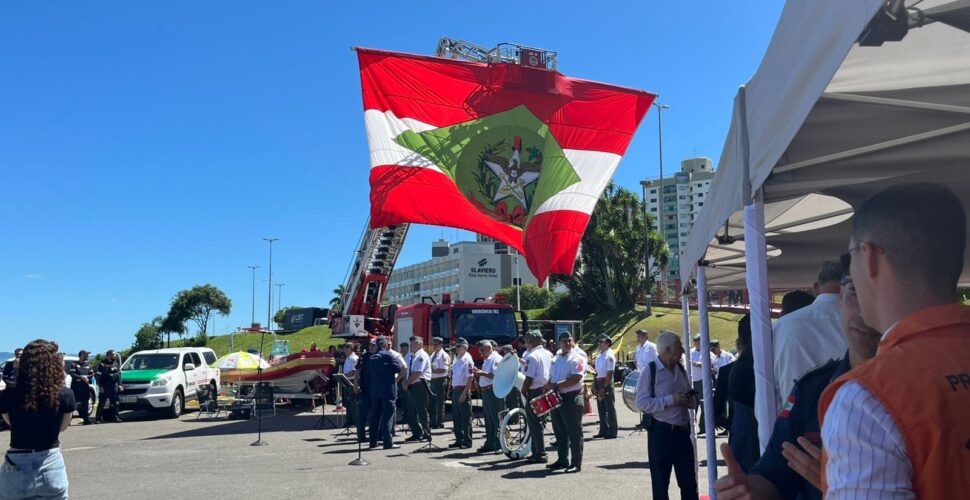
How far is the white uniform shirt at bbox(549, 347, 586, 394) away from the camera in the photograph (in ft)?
33.5

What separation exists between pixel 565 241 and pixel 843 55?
12.9 metres

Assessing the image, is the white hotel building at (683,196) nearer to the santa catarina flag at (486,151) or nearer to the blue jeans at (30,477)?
the santa catarina flag at (486,151)

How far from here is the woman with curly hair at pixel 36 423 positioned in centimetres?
514

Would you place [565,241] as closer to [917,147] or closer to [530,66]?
[530,66]

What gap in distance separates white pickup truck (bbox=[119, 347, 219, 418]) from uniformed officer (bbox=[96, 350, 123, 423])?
269mm

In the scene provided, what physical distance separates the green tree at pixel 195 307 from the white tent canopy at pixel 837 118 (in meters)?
69.5

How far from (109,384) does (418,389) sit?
10747 millimetres

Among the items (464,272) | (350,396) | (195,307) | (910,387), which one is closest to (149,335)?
(195,307)

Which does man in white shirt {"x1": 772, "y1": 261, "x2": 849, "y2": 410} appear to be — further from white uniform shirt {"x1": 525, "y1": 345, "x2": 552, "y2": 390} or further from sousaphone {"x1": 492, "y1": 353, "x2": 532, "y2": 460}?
sousaphone {"x1": 492, "y1": 353, "x2": 532, "y2": 460}

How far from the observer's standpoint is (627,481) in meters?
9.64

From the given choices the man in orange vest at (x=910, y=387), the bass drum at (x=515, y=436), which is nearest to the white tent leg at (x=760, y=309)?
the man in orange vest at (x=910, y=387)

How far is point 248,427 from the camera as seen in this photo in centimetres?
1827

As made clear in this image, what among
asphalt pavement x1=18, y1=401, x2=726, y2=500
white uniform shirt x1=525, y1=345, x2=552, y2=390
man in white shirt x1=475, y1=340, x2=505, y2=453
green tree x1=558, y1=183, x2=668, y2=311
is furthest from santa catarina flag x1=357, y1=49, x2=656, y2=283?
green tree x1=558, y1=183, x2=668, y2=311

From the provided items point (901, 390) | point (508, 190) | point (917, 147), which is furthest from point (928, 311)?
point (508, 190)
